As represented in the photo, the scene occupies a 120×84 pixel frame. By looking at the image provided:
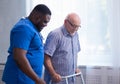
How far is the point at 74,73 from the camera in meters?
2.25

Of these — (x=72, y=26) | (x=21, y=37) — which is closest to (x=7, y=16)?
(x=72, y=26)

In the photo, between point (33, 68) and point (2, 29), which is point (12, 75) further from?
point (2, 29)

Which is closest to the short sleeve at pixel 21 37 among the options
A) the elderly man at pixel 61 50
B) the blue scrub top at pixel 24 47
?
the blue scrub top at pixel 24 47

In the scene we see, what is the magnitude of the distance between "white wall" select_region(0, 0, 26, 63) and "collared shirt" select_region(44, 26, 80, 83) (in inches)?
42.1

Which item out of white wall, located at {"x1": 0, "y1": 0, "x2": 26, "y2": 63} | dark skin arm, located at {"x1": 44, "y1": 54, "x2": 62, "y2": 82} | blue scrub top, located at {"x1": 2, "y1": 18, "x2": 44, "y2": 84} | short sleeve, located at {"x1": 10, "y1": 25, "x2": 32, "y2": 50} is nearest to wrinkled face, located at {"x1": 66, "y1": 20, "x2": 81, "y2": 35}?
dark skin arm, located at {"x1": 44, "y1": 54, "x2": 62, "y2": 82}

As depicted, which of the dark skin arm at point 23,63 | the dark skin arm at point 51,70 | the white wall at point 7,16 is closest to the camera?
the dark skin arm at point 23,63

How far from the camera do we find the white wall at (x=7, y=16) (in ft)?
10.1

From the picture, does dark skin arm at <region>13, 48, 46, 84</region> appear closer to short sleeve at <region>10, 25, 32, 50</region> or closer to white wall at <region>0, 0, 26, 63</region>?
short sleeve at <region>10, 25, 32, 50</region>

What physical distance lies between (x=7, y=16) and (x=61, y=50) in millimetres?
1292

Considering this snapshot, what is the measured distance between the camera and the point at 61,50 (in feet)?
7.00

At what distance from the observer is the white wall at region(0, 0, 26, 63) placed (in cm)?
308

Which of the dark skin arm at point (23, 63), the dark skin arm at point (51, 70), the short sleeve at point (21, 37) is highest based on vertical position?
the short sleeve at point (21, 37)

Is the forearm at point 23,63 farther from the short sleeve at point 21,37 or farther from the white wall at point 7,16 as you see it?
the white wall at point 7,16

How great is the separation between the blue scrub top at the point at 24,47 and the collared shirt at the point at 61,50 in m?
0.44
